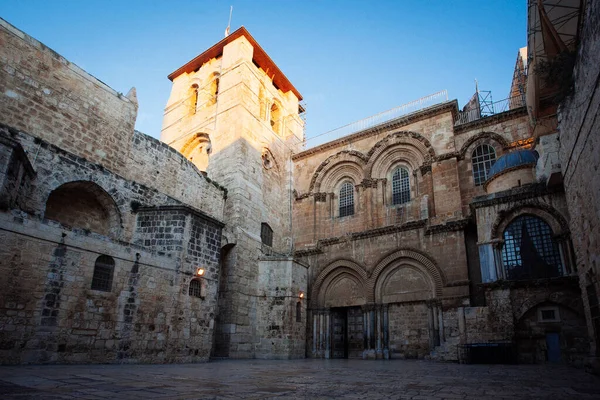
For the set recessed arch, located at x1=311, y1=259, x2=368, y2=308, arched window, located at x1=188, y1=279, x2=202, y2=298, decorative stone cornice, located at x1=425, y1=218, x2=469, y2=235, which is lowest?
arched window, located at x1=188, y1=279, x2=202, y2=298

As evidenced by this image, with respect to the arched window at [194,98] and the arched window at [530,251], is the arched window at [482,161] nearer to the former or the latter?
the arched window at [530,251]

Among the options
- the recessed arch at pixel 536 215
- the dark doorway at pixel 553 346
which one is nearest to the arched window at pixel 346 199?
the recessed arch at pixel 536 215

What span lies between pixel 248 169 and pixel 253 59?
9.03m

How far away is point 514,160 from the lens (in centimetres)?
1498

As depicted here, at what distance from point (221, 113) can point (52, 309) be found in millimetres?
14322

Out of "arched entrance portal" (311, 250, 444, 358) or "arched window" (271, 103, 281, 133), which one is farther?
"arched window" (271, 103, 281, 133)

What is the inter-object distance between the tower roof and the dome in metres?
15.1

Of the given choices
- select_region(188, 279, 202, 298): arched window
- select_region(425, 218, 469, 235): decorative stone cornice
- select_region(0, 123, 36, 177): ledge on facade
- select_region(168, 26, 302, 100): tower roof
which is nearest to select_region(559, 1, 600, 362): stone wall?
select_region(425, 218, 469, 235): decorative stone cornice

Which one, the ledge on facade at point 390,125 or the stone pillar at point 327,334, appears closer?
the stone pillar at point 327,334

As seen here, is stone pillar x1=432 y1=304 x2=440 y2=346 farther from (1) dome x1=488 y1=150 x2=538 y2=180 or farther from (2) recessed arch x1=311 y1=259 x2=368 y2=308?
(1) dome x1=488 y1=150 x2=538 y2=180

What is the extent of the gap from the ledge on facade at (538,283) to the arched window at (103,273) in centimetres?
1197

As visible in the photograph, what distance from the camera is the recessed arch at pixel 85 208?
1184 centimetres

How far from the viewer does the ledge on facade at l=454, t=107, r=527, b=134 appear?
17.2 meters

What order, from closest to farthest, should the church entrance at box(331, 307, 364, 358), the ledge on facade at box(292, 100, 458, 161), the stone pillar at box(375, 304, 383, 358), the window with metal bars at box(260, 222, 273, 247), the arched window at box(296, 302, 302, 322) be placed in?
the stone pillar at box(375, 304, 383, 358), the arched window at box(296, 302, 302, 322), the church entrance at box(331, 307, 364, 358), the ledge on facade at box(292, 100, 458, 161), the window with metal bars at box(260, 222, 273, 247)
